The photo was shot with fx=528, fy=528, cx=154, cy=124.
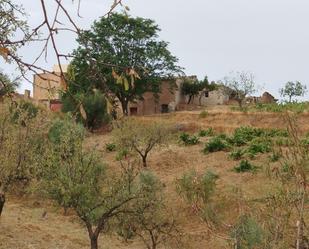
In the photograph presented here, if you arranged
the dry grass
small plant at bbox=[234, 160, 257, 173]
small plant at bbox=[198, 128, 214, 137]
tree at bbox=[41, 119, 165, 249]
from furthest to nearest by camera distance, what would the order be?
small plant at bbox=[198, 128, 214, 137]
small plant at bbox=[234, 160, 257, 173]
the dry grass
tree at bbox=[41, 119, 165, 249]

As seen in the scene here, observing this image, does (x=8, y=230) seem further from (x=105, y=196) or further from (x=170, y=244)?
(x=170, y=244)

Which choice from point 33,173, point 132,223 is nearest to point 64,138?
point 33,173

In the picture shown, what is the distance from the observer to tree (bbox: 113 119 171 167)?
69.8 ft

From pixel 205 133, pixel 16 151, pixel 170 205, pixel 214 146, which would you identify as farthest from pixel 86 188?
pixel 205 133

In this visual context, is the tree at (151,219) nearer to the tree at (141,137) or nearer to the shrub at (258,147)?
the tree at (141,137)

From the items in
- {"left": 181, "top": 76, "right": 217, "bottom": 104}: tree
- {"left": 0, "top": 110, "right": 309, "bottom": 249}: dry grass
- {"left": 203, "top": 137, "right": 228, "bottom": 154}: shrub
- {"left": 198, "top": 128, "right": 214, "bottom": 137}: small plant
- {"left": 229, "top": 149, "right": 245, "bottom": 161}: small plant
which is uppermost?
{"left": 181, "top": 76, "right": 217, "bottom": 104}: tree

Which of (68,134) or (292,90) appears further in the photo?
(292,90)

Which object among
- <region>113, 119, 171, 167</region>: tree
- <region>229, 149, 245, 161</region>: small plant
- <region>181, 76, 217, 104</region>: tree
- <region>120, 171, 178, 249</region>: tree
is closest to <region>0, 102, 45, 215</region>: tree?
<region>120, 171, 178, 249</region>: tree

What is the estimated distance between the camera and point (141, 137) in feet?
70.4

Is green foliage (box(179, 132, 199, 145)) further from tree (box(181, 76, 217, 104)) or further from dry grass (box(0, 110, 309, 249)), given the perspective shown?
tree (box(181, 76, 217, 104))

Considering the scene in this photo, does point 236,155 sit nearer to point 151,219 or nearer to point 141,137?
point 141,137

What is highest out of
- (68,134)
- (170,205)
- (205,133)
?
(68,134)

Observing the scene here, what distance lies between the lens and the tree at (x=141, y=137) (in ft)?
69.8

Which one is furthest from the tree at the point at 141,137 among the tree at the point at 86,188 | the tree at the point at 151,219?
the tree at the point at 86,188
